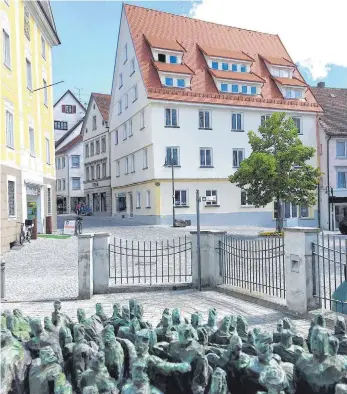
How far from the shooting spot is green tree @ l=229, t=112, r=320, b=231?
24.1 m

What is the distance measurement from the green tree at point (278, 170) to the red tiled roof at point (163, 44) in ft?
39.2

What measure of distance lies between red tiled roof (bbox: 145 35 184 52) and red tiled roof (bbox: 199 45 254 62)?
7.56ft

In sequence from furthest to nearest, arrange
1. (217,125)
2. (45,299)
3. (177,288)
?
(217,125), (177,288), (45,299)

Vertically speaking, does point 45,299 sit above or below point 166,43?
below

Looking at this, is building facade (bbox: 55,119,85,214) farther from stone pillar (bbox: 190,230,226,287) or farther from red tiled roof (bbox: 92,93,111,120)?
stone pillar (bbox: 190,230,226,287)

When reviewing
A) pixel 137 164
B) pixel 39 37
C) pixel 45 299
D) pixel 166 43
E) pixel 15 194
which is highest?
pixel 166 43

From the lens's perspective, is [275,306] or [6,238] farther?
[6,238]

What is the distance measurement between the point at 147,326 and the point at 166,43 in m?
32.5

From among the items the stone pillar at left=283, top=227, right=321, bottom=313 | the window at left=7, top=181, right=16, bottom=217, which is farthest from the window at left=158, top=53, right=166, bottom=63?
the stone pillar at left=283, top=227, right=321, bottom=313

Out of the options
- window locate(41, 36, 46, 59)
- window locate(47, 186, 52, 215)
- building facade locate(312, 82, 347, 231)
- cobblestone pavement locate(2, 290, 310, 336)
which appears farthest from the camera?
building facade locate(312, 82, 347, 231)

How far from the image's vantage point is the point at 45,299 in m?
8.77

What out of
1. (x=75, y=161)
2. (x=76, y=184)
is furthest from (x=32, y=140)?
(x=76, y=184)

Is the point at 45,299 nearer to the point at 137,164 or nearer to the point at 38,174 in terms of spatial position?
the point at 38,174

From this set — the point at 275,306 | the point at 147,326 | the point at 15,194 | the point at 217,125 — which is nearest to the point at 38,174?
the point at 15,194
